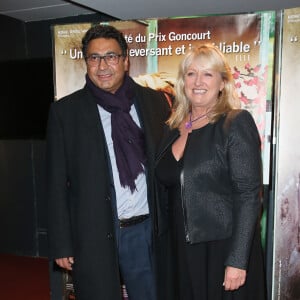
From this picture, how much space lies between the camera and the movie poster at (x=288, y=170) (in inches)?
79.2

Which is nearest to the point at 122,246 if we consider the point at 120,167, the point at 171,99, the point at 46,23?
the point at 120,167

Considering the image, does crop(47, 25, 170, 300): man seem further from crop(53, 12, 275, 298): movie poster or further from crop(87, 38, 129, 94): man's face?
crop(53, 12, 275, 298): movie poster

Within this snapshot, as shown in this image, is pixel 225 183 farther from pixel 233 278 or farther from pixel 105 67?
pixel 105 67

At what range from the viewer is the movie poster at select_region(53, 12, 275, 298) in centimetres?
205

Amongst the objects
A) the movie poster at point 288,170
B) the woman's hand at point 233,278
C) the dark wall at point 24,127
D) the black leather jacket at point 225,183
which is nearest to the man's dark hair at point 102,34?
the black leather jacket at point 225,183

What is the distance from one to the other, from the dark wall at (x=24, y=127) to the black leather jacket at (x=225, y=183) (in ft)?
9.06

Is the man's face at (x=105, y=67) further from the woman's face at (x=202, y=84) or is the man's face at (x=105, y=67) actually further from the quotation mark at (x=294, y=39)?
the quotation mark at (x=294, y=39)

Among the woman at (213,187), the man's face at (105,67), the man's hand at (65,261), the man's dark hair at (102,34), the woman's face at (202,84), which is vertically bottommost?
the man's hand at (65,261)

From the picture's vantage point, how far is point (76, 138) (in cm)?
173

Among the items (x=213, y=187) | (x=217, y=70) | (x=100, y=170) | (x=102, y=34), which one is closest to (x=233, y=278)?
(x=213, y=187)

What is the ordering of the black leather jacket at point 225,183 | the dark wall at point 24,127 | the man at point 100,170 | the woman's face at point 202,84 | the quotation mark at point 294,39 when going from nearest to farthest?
the black leather jacket at point 225,183, the woman's face at point 202,84, the man at point 100,170, the quotation mark at point 294,39, the dark wall at point 24,127

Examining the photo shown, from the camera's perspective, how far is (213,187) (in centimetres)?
149

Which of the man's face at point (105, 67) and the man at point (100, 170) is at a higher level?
the man's face at point (105, 67)

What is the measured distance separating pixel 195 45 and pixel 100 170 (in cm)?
94
